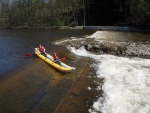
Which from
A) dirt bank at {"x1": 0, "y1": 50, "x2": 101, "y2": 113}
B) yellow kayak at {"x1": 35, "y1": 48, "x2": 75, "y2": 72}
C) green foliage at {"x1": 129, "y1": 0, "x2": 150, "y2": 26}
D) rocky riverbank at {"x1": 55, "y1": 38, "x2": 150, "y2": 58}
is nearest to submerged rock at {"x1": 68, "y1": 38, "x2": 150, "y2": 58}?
rocky riverbank at {"x1": 55, "y1": 38, "x2": 150, "y2": 58}

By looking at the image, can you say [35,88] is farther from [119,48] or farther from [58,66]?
[119,48]

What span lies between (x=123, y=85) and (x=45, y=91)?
18.5 feet

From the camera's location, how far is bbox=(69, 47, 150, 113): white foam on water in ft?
46.1

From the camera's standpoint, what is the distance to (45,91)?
15.9 meters

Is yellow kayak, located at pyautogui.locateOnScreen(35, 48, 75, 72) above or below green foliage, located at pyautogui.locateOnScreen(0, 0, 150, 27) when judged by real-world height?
below

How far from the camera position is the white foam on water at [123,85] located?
46.1 ft

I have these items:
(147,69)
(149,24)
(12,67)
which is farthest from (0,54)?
(149,24)

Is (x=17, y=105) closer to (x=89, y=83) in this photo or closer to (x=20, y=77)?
(x=20, y=77)

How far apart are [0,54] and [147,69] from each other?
16.2 meters

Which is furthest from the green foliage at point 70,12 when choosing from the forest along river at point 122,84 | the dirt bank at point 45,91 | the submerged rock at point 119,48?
the dirt bank at point 45,91

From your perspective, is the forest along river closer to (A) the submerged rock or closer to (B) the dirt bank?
(B) the dirt bank

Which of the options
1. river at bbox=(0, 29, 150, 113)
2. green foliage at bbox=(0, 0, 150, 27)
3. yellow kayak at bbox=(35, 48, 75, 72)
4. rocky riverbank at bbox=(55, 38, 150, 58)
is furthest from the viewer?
green foliage at bbox=(0, 0, 150, 27)

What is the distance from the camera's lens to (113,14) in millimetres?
61594

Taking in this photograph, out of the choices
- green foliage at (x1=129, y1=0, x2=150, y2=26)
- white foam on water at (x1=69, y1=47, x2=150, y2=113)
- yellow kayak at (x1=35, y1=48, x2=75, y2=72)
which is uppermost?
green foliage at (x1=129, y1=0, x2=150, y2=26)
